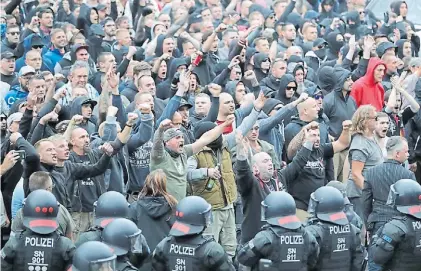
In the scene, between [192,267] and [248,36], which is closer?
[192,267]

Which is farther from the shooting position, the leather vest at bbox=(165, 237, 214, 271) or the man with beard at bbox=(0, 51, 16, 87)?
the man with beard at bbox=(0, 51, 16, 87)

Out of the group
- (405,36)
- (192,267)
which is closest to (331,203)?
(192,267)

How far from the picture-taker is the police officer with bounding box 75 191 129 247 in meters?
11.9

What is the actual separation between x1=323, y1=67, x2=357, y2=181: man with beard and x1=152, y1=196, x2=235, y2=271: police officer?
19.9 ft

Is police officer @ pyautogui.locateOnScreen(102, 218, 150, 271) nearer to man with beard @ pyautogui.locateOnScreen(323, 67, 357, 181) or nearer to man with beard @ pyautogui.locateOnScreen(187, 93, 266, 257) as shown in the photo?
man with beard @ pyautogui.locateOnScreen(187, 93, 266, 257)

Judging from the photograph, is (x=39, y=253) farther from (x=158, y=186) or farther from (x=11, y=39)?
(x=11, y=39)

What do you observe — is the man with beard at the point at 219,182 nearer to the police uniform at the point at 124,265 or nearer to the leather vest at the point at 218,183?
the leather vest at the point at 218,183

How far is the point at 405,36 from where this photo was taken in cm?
2248

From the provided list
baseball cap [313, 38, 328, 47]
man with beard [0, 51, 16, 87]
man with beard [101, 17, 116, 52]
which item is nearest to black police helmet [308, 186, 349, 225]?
man with beard [0, 51, 16, 87]

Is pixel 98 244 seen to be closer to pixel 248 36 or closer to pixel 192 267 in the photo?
pixel 192 267

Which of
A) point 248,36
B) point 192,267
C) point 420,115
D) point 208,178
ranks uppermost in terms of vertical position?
point 248,36

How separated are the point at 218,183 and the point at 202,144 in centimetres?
46

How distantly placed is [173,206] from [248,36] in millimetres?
8058

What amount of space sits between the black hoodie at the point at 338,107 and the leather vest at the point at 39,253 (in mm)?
6682
